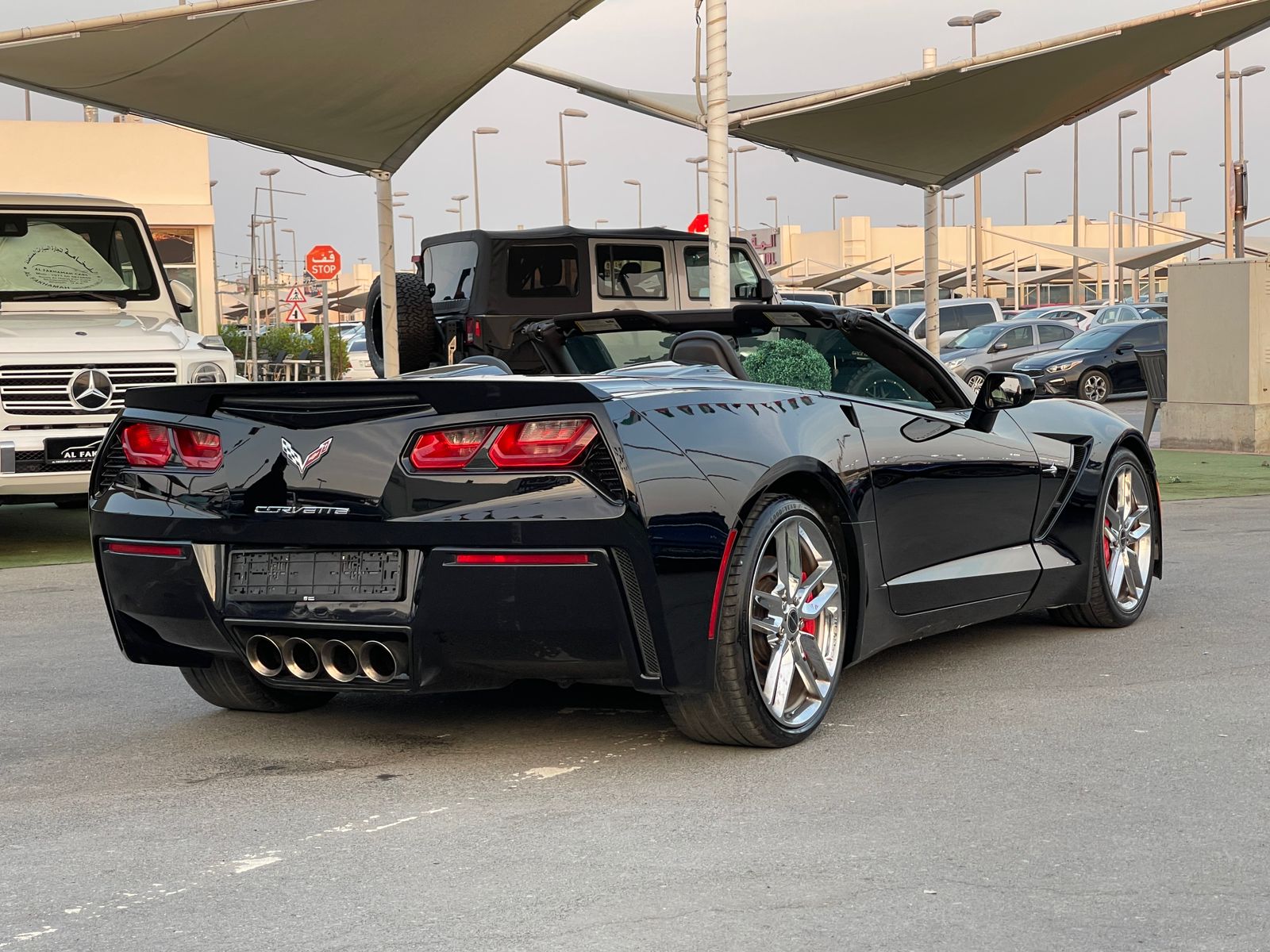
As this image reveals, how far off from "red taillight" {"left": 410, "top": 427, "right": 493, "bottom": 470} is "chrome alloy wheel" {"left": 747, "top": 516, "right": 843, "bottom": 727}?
83 cm

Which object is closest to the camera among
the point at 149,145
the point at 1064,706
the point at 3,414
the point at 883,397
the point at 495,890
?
the point at 495,890

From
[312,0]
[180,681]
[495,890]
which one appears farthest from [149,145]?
[495,890]

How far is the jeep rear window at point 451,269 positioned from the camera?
1728 centimetres

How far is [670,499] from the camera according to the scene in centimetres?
441

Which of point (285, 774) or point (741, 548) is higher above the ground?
point (741, 548)

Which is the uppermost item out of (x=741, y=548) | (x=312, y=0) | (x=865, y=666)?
(x=312, y=0)

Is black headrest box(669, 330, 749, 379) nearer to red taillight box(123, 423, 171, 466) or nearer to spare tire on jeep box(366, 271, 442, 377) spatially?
red taillight box(123, 423, 171, 466)

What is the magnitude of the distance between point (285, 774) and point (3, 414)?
6.12 m

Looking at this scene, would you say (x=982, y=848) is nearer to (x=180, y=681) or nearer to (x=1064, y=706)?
(x=1064, y=706)

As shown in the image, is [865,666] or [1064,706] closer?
[1064,706]

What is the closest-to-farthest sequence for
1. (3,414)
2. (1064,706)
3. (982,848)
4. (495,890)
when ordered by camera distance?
1. (495,890)
2. (982,848)
3. (1064,706)
4. (3,414)

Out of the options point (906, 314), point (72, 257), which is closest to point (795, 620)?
point (72, 257)

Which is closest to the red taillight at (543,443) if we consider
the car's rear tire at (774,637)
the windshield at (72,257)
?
the car's rear tire at (774,637)

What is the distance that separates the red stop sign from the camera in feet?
109
